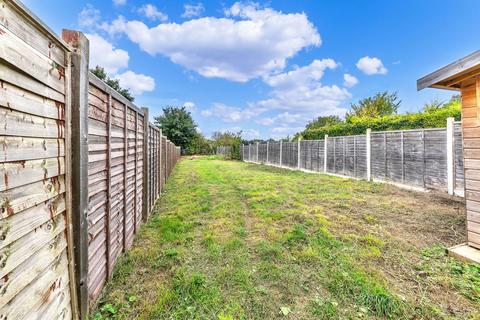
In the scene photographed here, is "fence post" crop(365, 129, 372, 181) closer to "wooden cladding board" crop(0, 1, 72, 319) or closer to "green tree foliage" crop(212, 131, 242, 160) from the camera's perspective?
"wooden cladding board" crop(0, 1, 72, 319)

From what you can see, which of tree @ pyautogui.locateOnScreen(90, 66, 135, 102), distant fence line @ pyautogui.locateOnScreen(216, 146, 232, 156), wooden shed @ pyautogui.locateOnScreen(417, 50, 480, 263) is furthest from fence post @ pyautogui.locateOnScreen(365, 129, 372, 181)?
tree @ pyautogui.locateOnScreen(90, 66, 135, 102)

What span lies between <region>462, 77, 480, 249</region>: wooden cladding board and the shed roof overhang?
12 cm

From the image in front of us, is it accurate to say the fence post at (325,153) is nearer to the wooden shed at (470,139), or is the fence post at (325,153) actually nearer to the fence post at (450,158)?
the fence post at (450,158)

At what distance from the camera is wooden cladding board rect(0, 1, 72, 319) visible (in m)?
0.81

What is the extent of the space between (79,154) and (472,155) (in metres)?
4.05

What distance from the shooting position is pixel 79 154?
4.42ft

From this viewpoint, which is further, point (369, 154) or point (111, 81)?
point (111, 81)

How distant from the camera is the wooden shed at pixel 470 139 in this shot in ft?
8.50

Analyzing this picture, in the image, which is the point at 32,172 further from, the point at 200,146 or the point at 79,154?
the point at 200,146

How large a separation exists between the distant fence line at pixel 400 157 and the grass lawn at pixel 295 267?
148cm

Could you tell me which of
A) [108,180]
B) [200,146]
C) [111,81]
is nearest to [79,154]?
[108,180]

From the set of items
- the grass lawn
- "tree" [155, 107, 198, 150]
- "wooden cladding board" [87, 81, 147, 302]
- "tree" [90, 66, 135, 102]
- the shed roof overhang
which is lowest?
the grass lawn

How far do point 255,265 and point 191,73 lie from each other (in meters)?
19.1

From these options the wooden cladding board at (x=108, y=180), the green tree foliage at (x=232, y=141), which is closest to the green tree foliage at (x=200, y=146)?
the green tree foliage at (x=232, y=141)
